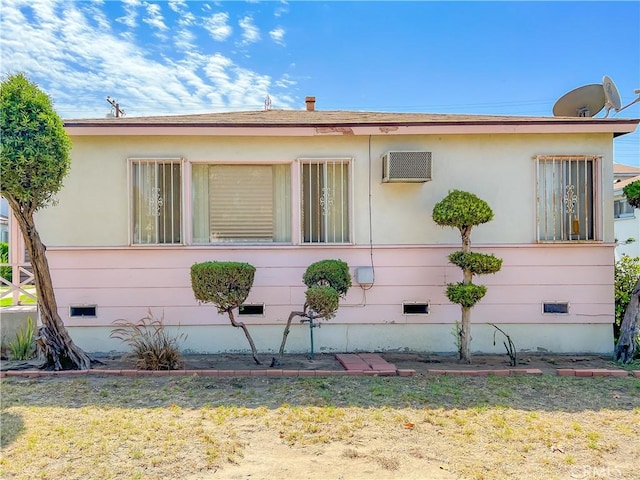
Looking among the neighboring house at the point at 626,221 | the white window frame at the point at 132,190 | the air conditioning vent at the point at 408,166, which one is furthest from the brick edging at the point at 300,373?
the neighboring house at the point at 626,221

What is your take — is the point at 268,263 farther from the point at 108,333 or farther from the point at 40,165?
the point at 40,165

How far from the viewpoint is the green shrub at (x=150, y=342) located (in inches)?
223

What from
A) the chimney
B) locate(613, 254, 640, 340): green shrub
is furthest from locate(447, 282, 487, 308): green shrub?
the chimney

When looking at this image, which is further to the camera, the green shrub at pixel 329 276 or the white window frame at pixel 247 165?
the white window frame at pixel 247 165

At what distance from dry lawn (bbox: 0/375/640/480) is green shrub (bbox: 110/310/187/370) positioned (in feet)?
1.07

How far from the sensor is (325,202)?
22.2 feet

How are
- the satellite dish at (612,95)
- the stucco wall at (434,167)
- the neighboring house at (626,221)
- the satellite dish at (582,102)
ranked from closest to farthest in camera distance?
the stucco wall at (434,167)
the satellite dish at (612,95)
the satellite dish at (582,102)
the neighboring house at (626,221)

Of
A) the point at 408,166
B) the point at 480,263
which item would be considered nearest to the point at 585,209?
the point at 480,263

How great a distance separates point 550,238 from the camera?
266 inches

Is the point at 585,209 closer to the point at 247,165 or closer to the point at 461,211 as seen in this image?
the point at 461,211

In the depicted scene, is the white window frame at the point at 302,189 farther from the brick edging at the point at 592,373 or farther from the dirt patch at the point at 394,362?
the brick edging at the point at 592,373

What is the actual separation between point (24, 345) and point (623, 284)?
9.59 m

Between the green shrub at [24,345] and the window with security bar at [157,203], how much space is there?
2062 mm

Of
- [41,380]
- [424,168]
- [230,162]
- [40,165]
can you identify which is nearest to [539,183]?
[424,168]
